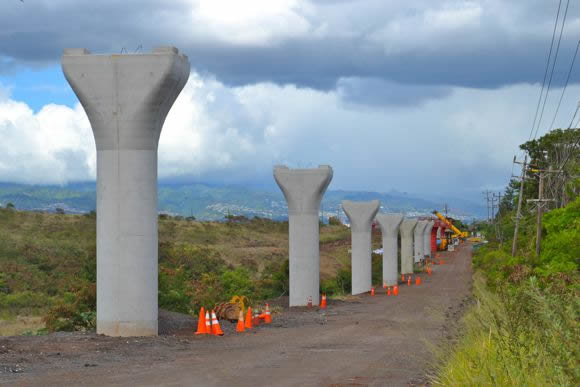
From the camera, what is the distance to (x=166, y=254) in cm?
6631

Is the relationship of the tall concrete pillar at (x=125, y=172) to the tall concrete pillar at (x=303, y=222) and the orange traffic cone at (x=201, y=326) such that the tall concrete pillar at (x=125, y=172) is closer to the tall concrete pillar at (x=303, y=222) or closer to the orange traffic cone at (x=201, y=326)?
the orange traffic cone at (x=201, y=326)

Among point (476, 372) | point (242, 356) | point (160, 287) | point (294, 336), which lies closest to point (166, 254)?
point (160, 287)

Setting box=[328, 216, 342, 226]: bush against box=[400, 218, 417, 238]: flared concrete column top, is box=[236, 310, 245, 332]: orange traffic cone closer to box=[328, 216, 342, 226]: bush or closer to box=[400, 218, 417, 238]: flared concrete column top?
box=[400, 218, 417, 238]: flared concrete column top

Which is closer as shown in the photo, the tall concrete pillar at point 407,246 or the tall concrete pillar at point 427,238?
the tall concrete pillar at point 407,246

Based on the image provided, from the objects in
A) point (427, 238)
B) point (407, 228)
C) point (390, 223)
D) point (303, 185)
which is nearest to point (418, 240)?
point (427, 238)

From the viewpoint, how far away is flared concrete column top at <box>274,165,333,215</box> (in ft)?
126

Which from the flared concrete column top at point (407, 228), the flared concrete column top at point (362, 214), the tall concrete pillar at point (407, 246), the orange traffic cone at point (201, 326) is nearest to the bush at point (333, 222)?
the flared concrete column top at point (407, 228)

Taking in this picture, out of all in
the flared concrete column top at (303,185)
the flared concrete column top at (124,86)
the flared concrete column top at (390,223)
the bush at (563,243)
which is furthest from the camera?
the flared concrete column top at (390,223)

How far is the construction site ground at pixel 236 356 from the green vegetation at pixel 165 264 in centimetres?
337

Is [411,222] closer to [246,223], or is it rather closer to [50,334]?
[246,223]

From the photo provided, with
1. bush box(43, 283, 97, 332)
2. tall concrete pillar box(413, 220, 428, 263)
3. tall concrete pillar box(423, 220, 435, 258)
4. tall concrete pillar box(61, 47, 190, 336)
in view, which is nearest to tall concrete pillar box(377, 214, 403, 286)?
tall concrete pillar box(413, 220, 428, 263)

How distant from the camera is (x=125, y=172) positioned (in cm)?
2066

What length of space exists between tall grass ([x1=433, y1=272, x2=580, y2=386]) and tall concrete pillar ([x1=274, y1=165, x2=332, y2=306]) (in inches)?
1020

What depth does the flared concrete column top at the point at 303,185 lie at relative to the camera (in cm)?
3853
